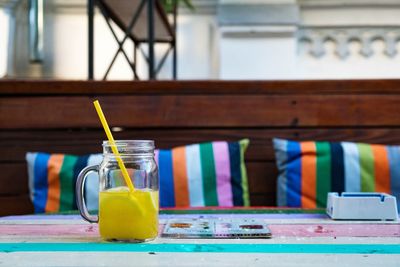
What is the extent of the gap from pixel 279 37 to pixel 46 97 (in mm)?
1498

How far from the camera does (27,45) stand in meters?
3.21

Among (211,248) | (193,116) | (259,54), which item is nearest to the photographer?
(211,248)

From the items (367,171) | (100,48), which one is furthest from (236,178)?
(100,48)

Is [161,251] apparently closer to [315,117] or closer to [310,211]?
[310,211]

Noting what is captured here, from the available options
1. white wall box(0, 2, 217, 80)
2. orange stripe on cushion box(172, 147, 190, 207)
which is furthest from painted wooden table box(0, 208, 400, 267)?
white wall box(0, 2, 217, 80)

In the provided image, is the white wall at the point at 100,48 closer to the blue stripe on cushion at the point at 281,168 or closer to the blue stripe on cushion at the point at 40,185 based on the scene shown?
the blue stripe on cushion at the point at 281,168

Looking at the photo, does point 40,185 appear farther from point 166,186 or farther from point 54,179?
point 166,186

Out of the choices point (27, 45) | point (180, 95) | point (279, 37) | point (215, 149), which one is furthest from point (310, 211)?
point (27, 45)

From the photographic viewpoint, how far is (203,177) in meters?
1.54

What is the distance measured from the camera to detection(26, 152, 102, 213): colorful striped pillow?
154 cm

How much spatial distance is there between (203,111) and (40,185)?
1.95 ft

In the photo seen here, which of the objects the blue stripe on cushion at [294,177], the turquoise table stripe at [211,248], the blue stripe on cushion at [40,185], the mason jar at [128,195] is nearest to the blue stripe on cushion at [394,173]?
the blue stripe on cushion at [294,177]

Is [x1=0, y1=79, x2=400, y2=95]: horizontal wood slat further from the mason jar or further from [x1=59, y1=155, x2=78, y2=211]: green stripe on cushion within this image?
the mason jar

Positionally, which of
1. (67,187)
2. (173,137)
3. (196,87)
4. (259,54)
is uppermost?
(259,54)
